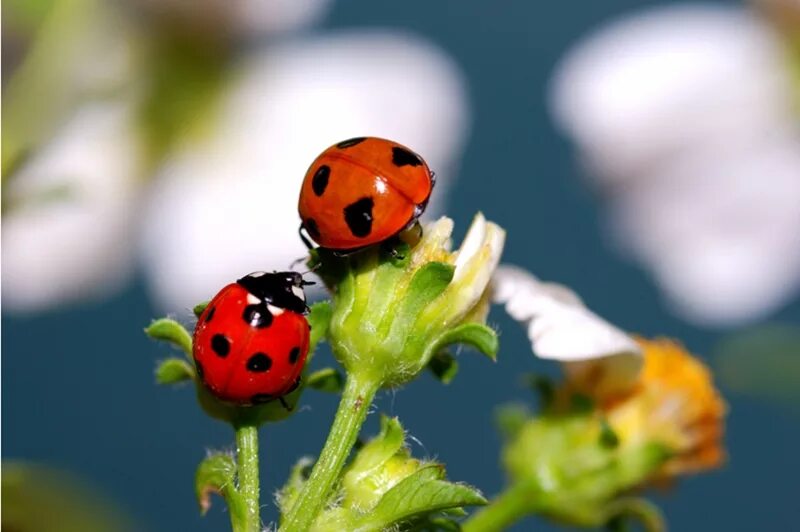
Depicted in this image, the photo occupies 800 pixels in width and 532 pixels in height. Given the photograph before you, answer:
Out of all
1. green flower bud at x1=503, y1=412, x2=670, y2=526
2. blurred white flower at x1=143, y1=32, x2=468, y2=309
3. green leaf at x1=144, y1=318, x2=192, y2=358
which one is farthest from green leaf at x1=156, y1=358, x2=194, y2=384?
blurred white flower at x1=143, y1=32, x2=468, y2=309

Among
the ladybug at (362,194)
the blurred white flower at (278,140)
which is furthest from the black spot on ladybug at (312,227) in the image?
the blurred white flower at (278,140)

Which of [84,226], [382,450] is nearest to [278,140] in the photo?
[84,226]

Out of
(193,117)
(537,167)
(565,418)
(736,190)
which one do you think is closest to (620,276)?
(537,167)

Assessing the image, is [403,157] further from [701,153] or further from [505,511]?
[701,153]

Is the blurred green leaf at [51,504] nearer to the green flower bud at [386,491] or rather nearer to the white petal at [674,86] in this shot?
the green flower bud at [386,491]

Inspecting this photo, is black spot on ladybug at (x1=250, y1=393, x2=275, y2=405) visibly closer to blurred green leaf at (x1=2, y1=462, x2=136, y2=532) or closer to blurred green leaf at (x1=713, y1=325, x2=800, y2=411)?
blurred green leaf at (x1=2, y1=462, x2=136, y2=532)

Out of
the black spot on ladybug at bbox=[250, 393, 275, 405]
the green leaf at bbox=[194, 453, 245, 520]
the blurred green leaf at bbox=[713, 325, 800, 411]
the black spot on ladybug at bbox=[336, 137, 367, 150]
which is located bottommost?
the green leaf at bbox=[194, 453, 245, 520]
